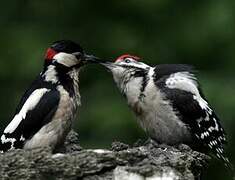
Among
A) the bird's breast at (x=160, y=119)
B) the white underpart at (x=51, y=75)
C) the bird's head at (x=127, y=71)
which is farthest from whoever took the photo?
the bird's head at (x=127, y=71)

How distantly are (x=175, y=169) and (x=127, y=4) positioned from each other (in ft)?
26.8

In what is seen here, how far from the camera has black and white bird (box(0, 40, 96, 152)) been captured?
22.6ft

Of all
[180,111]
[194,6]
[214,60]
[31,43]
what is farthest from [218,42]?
[180,111]

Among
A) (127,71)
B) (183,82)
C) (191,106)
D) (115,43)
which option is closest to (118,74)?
(127,71)

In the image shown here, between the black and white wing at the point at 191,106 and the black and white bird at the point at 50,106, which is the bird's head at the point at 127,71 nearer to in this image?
the black and white wing at the point at 191,106

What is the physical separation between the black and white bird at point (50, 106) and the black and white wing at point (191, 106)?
2.17ft

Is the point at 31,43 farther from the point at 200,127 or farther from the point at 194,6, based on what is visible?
the point at 200,127

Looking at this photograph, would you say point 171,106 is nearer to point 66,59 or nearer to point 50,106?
point 66,59

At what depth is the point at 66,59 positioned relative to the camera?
24.3 ft

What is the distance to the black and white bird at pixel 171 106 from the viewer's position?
7.45 m

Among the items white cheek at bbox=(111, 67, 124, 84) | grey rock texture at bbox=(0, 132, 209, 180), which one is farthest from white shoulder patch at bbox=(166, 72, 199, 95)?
grey rock texture at bbox=(0, 132, 209, 180)

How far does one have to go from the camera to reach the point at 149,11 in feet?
44.1

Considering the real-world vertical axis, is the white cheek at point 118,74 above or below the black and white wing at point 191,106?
above

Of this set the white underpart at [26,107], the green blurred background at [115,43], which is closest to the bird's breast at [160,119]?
the white underpart at [26,107]
